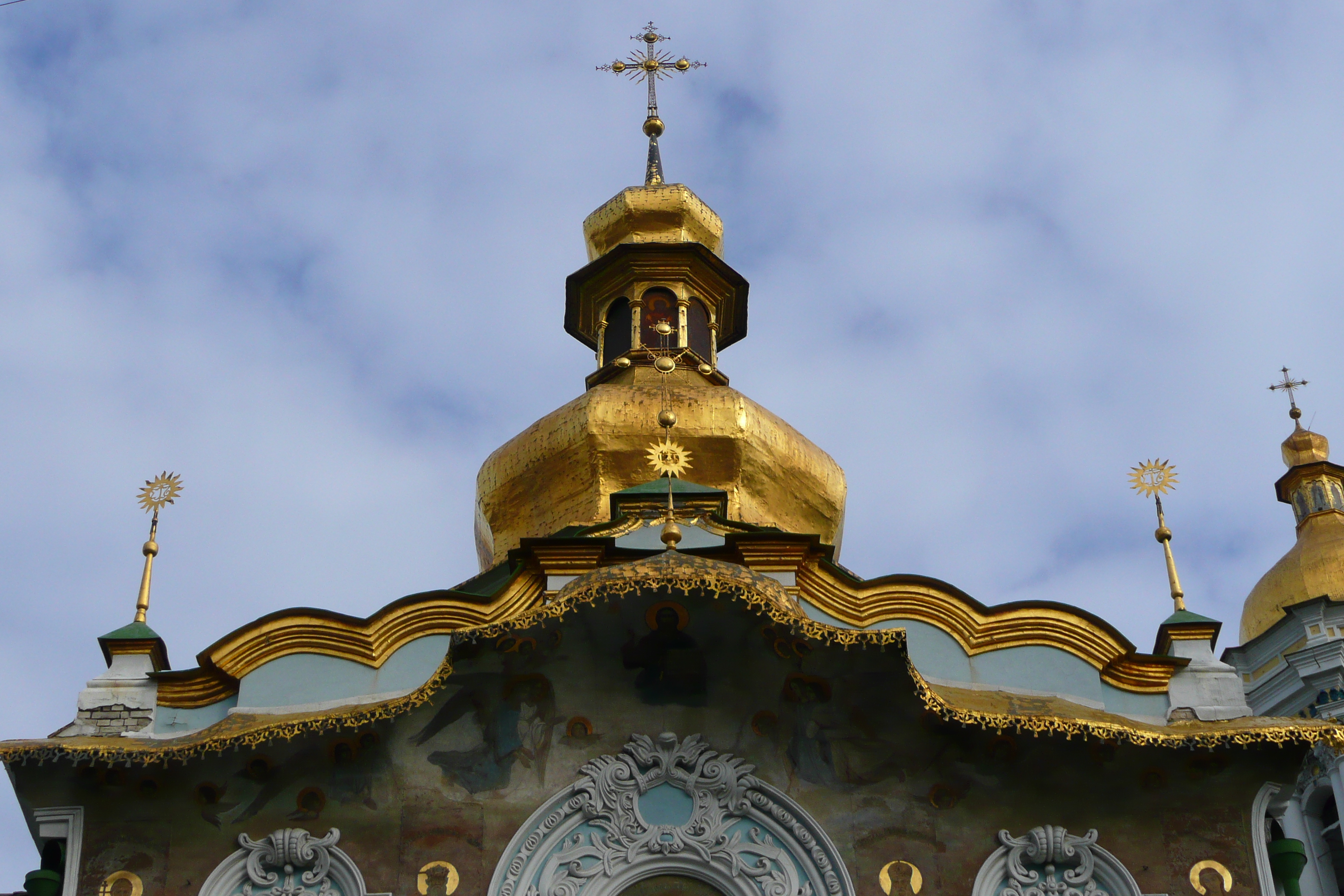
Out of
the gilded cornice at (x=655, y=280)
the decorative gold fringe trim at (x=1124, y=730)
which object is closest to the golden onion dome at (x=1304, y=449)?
the gilded cornice at (x=655, y=280)

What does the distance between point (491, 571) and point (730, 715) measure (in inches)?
137

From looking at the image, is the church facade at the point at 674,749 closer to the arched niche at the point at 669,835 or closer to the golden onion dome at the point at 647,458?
the arched niche at the point at 669,835

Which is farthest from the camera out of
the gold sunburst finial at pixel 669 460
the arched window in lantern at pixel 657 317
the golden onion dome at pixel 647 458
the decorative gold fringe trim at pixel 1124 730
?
the arched window in lantern at pixel 657 317

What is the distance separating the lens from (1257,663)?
20.7 m

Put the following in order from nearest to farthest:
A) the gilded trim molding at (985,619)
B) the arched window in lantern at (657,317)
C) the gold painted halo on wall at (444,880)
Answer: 1. the gold painted halo on wall at (444,880)
2. the gilded trim molding at (985,619)
3. the arched window in lantern at (657,317)

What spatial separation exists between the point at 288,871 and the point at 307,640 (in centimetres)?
159

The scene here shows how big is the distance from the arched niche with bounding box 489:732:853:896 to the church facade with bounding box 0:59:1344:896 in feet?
0.06

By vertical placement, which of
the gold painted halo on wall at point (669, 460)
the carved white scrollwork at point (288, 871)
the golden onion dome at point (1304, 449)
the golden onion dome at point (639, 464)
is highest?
the golden onion dome at point (1304, 449)

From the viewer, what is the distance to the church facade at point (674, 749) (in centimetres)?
1247

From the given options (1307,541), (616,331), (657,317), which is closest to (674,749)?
(657,317)

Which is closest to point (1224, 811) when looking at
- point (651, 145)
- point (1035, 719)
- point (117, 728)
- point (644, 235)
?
point (1035, 719)

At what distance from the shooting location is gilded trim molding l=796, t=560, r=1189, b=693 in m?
13.4

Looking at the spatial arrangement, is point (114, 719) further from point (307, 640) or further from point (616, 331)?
point (616, 331)

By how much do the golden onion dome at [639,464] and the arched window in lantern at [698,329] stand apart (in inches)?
87.4
